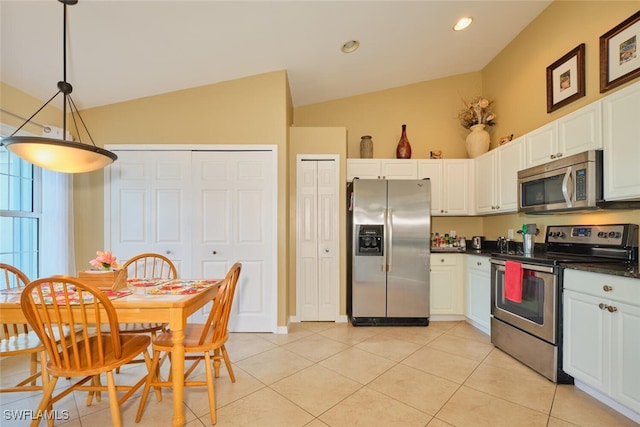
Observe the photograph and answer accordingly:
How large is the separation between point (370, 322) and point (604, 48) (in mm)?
3358

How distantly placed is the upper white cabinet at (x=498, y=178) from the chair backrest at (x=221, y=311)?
2.88m

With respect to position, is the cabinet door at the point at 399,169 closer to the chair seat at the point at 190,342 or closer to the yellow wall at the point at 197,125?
the yellow wall at the point at 197,125

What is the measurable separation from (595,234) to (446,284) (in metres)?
1.50

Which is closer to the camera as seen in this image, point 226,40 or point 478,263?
point 226,40

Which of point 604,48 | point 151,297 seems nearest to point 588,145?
point 604,48

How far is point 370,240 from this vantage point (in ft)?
10.8

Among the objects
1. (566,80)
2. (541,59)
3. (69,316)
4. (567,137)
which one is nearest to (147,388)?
(69,316)

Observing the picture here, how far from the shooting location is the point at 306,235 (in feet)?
11.4

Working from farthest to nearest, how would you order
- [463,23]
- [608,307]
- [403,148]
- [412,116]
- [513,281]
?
1. [412,116]
2. [403,148]
3. [463,23]
4. [513,281]
5. [608,307]

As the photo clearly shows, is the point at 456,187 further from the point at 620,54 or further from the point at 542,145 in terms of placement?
the point at 620,54

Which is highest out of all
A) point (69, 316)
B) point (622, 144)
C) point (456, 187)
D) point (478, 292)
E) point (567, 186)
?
point (622, 144)

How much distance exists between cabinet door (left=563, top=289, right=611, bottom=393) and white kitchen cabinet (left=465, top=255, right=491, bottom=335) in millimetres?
914

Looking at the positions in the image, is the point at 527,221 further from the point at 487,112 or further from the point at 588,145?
the point at 487,112

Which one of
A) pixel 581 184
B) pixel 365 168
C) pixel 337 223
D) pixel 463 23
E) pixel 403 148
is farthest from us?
pixel 403 148
